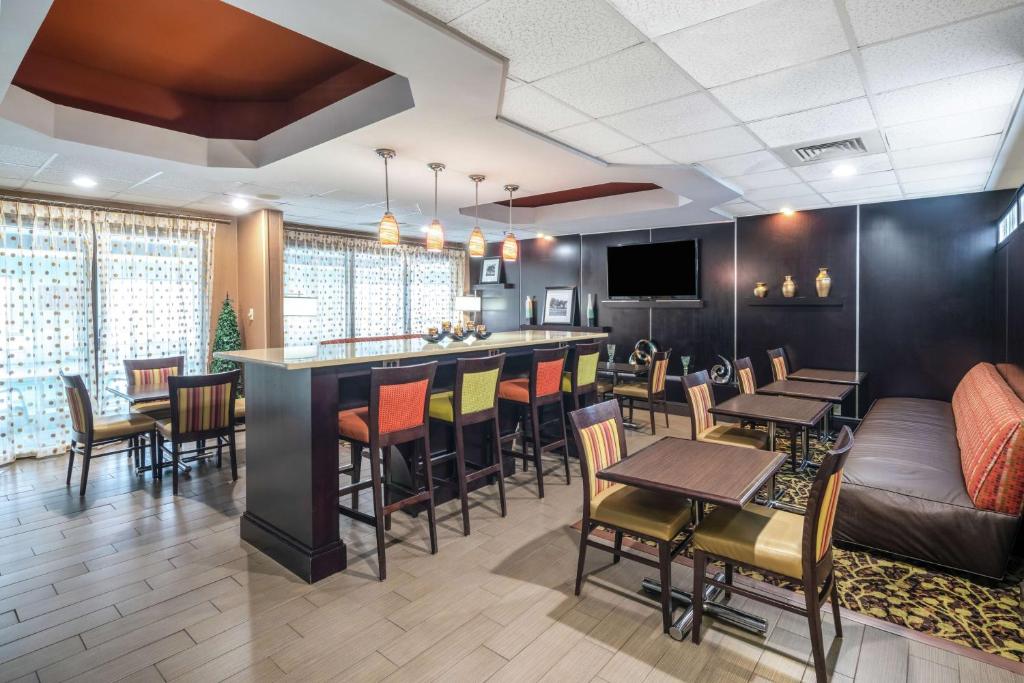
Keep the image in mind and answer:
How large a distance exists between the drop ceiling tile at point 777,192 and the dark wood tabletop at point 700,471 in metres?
3.20

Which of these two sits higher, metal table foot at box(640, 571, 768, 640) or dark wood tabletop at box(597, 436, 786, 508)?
dark wood tabletop at box(597, 436, 786, 508)

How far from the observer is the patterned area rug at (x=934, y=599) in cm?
231

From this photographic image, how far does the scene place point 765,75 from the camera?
252 cm

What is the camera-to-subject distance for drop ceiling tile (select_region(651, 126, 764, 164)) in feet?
11.0

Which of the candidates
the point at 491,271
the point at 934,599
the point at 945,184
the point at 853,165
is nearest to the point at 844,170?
the point at 853,165

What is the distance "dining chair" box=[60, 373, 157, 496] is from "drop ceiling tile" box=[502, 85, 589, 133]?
146 inches

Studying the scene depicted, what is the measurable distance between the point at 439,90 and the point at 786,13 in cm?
154

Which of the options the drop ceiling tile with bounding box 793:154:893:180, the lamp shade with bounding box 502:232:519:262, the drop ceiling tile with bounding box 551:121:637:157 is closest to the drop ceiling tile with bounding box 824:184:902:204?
the drop ceiling tile with bounding box 793:154:893:180

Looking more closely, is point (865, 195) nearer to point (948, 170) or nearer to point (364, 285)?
point (948, 170)

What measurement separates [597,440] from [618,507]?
339mm

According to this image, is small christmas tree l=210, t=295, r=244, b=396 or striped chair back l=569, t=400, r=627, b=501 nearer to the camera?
striped chair back l=569, t=400, r=627, b=501

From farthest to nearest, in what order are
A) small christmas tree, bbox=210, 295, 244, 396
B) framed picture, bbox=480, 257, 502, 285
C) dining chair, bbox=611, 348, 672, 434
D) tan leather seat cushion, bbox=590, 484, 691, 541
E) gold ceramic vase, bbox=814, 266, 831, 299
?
framed picture, bbox=480, 257, 502, 285, small christmas tree, bbox=210, 295, 244, 396, gold ceramic vase, bbox=814, 266, 831, 299, dining chair, bbox=611, 348, 672, 434, tan leather seat cushion, bbox=590, 484, 691, 541

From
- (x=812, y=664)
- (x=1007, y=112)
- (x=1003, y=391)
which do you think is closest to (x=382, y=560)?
(x=812, y=664)

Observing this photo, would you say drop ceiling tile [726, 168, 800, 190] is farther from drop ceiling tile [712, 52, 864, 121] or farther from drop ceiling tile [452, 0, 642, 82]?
drop ceiling tile [452, 0, 642, 82]
